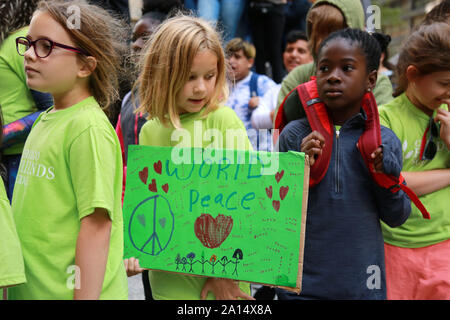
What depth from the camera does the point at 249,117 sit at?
4980mm

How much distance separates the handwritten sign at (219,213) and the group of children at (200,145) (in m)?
0.13

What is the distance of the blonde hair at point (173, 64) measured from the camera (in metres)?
2.52

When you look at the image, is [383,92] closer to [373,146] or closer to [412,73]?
[412,73]

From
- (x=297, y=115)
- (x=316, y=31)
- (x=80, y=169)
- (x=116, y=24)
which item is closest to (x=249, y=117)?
(x=316, y=31)

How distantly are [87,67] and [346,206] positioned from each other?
4.23 feet

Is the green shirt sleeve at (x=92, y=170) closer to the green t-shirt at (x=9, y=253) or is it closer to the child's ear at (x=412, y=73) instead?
the green t-shirt at (x=9, y=253)

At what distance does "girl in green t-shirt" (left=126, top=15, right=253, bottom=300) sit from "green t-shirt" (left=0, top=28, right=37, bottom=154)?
2.91ft

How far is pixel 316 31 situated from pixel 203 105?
4.41 ft

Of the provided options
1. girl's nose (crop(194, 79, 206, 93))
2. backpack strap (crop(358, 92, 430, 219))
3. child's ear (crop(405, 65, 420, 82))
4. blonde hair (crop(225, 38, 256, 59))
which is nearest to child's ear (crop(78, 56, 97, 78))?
girl's nose (crop(194, 79, 206, 93))

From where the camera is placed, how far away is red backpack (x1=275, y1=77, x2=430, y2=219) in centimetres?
247

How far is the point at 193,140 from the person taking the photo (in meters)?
2.56

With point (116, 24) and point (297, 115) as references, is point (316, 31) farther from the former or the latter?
point (116, 24)

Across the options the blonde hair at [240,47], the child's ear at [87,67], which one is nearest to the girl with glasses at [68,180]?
the child's ear at [87,67]

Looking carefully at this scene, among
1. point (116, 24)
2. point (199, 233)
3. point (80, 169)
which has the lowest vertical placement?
point (199, 233)
